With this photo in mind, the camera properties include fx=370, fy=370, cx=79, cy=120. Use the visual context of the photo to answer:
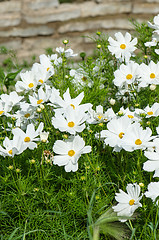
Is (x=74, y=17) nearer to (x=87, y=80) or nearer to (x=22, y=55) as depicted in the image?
(x=22, y=55)

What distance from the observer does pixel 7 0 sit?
163 inches

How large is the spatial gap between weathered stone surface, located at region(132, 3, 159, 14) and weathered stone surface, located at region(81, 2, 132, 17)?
0.09 meters

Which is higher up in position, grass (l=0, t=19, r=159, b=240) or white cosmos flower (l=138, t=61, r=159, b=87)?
white cosmos flower (l=138, t=61, r=159, b=87)

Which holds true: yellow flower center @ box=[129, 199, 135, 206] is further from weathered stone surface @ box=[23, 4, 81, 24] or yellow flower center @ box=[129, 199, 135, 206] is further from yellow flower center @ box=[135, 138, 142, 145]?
weathered stone surface @ box=[23, 4, 81, 24]

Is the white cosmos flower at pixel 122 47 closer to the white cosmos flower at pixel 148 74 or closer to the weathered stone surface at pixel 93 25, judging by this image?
the white cosmos flower at pixel 148 74

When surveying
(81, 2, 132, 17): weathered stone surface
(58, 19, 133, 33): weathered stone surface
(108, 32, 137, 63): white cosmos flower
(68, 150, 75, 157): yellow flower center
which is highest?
(81, 2, 132, 17): weathered stone surface

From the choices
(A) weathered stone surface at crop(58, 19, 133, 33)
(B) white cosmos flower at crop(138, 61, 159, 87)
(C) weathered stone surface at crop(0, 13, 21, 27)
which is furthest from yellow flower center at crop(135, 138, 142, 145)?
(C) weathered stone surface at crop(0, 13, 21, 27)

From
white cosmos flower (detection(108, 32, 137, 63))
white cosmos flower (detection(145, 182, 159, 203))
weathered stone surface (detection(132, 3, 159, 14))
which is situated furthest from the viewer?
weathered stone surface (detection(132, 3, 159, 14))

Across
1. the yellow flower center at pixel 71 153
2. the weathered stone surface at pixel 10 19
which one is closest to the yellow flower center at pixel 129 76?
the yellow flower center at pixel 71 153

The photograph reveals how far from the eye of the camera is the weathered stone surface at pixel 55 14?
4051 mm

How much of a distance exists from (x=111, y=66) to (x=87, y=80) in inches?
7.1

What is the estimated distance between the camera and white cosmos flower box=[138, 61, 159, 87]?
159 cm

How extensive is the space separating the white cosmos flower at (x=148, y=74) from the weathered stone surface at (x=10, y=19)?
9.19 feet

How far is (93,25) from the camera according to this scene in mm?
4062
